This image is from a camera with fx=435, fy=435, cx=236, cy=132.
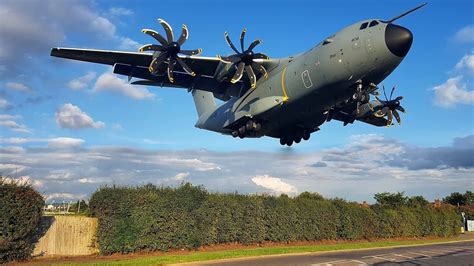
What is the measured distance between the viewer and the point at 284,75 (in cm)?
2122

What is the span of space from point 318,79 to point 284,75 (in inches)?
99.4

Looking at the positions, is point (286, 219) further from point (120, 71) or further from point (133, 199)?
point (120, 71)

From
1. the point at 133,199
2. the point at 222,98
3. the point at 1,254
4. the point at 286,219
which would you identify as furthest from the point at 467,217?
the point at 1,254

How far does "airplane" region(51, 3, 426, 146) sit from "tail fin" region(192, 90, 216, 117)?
2.77 metres

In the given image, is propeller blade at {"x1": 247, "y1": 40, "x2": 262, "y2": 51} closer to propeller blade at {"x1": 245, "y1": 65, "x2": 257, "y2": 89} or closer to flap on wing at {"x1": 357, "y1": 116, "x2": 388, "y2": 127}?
propeller blade at {"x1": 245, "y1": 65, "x2": 257, "y2": 89}

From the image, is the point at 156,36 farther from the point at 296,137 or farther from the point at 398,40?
the point at 296,137

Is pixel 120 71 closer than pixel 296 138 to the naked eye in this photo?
Yes

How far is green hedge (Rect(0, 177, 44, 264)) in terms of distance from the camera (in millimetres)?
16375

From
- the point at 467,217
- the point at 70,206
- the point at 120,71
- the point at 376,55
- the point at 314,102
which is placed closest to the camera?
the point at 376,55

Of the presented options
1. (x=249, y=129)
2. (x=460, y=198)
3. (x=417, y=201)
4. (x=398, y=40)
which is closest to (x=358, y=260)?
(x=249, y=129)

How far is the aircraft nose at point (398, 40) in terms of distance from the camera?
16812 mm

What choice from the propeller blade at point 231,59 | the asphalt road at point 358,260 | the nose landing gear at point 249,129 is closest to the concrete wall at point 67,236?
the asphalt road at point 358,260

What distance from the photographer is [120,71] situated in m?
22.5

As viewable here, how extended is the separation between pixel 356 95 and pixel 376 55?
2294 millimetres
